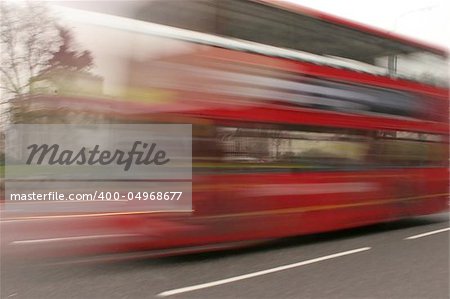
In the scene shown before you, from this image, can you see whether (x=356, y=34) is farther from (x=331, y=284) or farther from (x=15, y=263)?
(x=15, y=263)

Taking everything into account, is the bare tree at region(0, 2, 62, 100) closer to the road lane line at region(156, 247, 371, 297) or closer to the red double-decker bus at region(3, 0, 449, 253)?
the red double-decker bus at region(3, 0, 449, 253)

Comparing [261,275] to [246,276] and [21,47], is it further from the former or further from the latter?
[21,47]

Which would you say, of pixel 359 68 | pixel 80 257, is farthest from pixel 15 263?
pixel 359 68

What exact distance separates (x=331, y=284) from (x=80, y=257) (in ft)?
10.2

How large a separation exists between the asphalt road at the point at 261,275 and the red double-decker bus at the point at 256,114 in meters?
0.34

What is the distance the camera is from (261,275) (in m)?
6.10

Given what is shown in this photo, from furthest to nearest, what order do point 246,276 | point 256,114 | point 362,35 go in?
point 362,35
point 256,114
point 246,276

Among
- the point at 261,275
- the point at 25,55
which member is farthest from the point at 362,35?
the point at 25,55

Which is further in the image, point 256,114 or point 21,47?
point 21,47

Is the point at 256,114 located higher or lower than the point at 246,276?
higher

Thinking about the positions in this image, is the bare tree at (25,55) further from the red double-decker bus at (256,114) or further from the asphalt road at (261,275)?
the asphalt road at (261,275)

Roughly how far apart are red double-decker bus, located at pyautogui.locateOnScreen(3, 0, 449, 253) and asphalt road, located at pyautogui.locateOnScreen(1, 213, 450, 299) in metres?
0.34

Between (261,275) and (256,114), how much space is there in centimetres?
216

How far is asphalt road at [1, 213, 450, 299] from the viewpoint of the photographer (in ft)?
17.6
